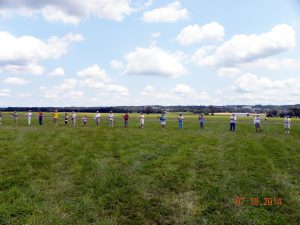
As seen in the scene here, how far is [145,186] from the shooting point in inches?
444

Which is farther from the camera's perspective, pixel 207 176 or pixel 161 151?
pixel 161 151

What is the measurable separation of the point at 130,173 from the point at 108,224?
4.64 metres

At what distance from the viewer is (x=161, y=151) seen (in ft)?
57.9

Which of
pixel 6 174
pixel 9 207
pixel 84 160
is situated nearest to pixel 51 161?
pixel 84 160

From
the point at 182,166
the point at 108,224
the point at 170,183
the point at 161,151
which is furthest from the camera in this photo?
the point at 161,151

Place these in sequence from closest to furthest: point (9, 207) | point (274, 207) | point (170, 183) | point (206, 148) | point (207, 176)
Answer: point (9, 207), point (274, 207), point (170, 183), point (207, 176), point (206, 148)

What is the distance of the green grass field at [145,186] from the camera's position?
8852 mm

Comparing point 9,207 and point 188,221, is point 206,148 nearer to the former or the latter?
point 188,221

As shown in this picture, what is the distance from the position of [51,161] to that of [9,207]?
5.96 meters

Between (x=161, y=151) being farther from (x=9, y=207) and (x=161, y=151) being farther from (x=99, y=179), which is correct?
(x=9, y=207)

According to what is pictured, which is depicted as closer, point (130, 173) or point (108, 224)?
point (108, 224)

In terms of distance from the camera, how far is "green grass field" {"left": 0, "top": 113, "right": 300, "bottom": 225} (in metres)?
8.85

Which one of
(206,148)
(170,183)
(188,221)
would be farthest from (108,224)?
(206,148)

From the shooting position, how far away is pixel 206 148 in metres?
19.7
